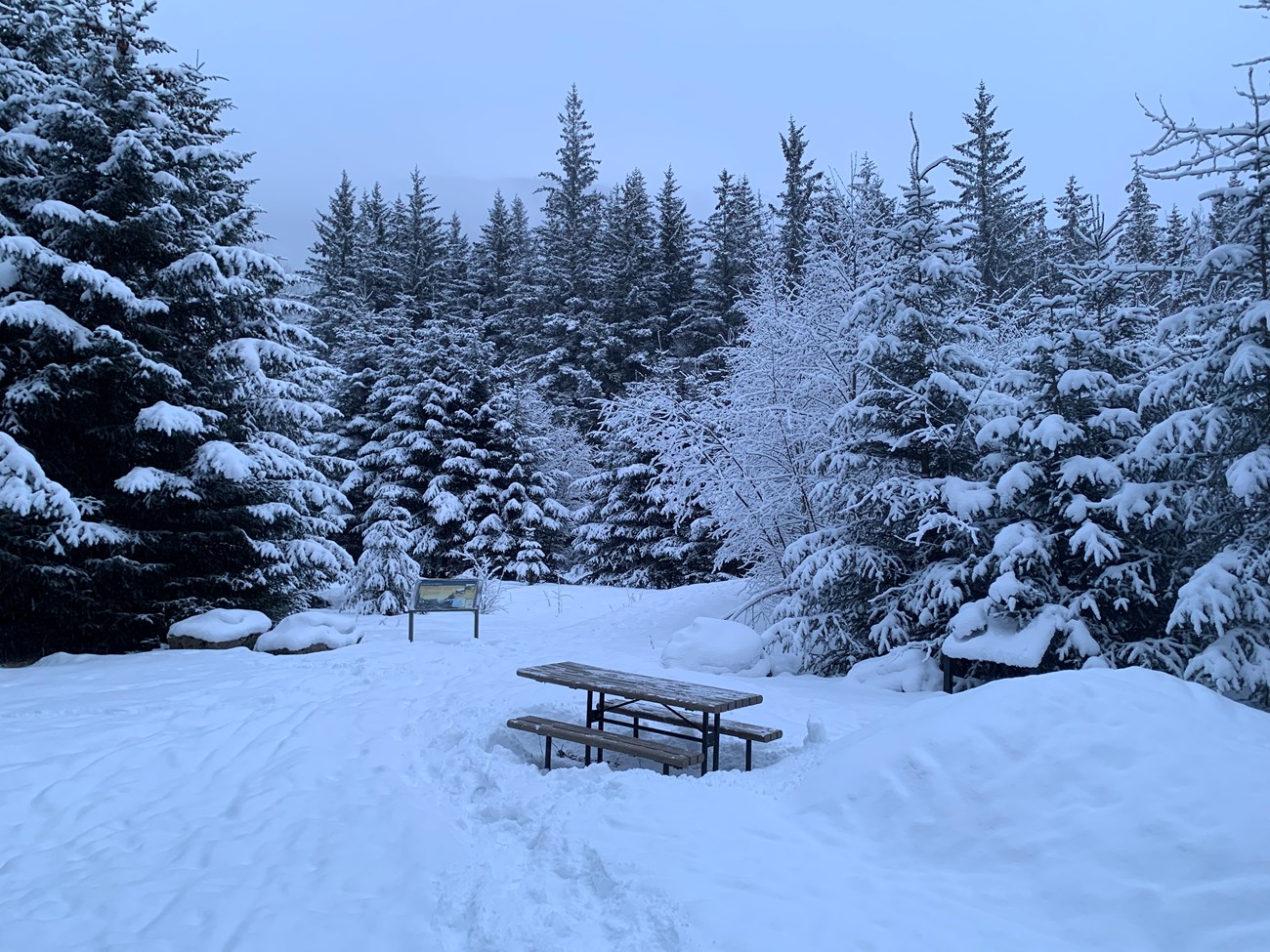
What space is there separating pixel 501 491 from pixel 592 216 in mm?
17292

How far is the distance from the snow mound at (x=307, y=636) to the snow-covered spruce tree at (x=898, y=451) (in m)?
6.06

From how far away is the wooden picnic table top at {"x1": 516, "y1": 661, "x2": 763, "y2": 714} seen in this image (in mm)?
5648

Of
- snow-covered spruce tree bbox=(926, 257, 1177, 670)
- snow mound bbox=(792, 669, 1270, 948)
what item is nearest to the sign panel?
snow-covered spruce tree bbox=(926, 257, 1177, 670)

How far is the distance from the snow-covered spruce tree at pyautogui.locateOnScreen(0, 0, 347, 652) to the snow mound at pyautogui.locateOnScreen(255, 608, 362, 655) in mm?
1245

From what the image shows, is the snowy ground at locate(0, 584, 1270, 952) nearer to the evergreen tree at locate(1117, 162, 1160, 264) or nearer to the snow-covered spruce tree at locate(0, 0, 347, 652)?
the snow-covered spruce tree at locate(0, 0, 347, 652)

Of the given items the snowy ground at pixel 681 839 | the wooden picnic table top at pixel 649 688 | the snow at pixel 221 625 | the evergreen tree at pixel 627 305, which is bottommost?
the snowy ground at pixel 681 839

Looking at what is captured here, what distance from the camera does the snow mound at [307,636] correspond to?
1027 centimetres

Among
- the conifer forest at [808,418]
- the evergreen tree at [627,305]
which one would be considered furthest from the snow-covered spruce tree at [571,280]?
the conifer forest at [808,418]

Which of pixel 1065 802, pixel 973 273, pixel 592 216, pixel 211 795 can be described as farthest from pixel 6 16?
pixel 592 216

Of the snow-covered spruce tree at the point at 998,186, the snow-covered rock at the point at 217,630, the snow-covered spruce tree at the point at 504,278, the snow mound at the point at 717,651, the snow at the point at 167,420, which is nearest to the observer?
the snow mound at the point at 717,651

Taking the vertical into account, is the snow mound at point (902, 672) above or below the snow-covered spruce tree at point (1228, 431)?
below

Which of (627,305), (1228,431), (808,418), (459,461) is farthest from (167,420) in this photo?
(627,305)

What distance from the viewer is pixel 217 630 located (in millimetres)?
10312

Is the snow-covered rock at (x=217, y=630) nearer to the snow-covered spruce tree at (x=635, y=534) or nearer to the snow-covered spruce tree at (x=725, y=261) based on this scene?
the snow-covered spruce tree at (x=635, y=534)
